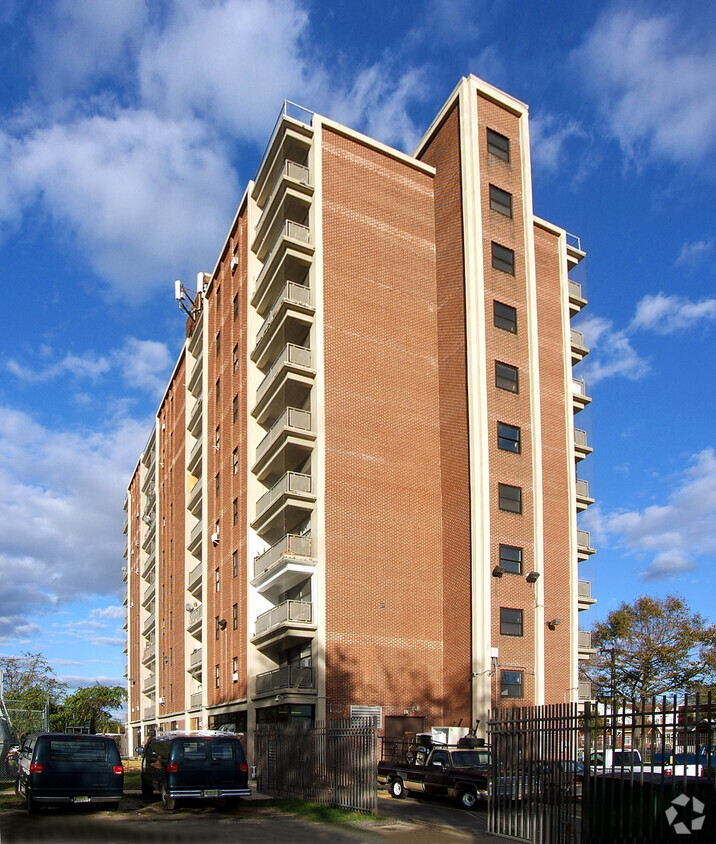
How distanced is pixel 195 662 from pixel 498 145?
31.8 meters

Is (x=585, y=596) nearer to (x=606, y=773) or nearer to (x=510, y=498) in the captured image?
(x=510, y=498)

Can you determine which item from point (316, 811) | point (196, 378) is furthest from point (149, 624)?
point (316, 811)

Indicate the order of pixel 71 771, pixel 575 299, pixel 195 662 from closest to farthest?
pixel 71 771
pixel 575 299
pixel 195 662

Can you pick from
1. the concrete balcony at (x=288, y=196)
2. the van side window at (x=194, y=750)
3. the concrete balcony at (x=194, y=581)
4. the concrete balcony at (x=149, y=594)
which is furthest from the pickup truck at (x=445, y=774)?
the concrete balcony at (x=149, y=594)

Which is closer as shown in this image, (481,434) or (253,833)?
(253,833)

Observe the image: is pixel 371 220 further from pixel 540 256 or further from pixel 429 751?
pixel 429 751

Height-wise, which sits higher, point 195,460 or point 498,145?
point 498,145

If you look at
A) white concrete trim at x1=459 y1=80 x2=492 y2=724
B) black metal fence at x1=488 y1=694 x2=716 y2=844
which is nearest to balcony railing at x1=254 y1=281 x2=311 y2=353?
white concrete trim at x1=459 y1=80 x2=492 y2=724

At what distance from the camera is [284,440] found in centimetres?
3741

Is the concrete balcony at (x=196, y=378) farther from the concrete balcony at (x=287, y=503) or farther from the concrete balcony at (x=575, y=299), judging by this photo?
the concrete balcony at (x=575, y=299)

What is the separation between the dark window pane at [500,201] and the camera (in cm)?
4169

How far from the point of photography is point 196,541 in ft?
177

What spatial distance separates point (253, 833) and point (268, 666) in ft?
75.1

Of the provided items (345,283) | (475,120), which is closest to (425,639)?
(345,283)
